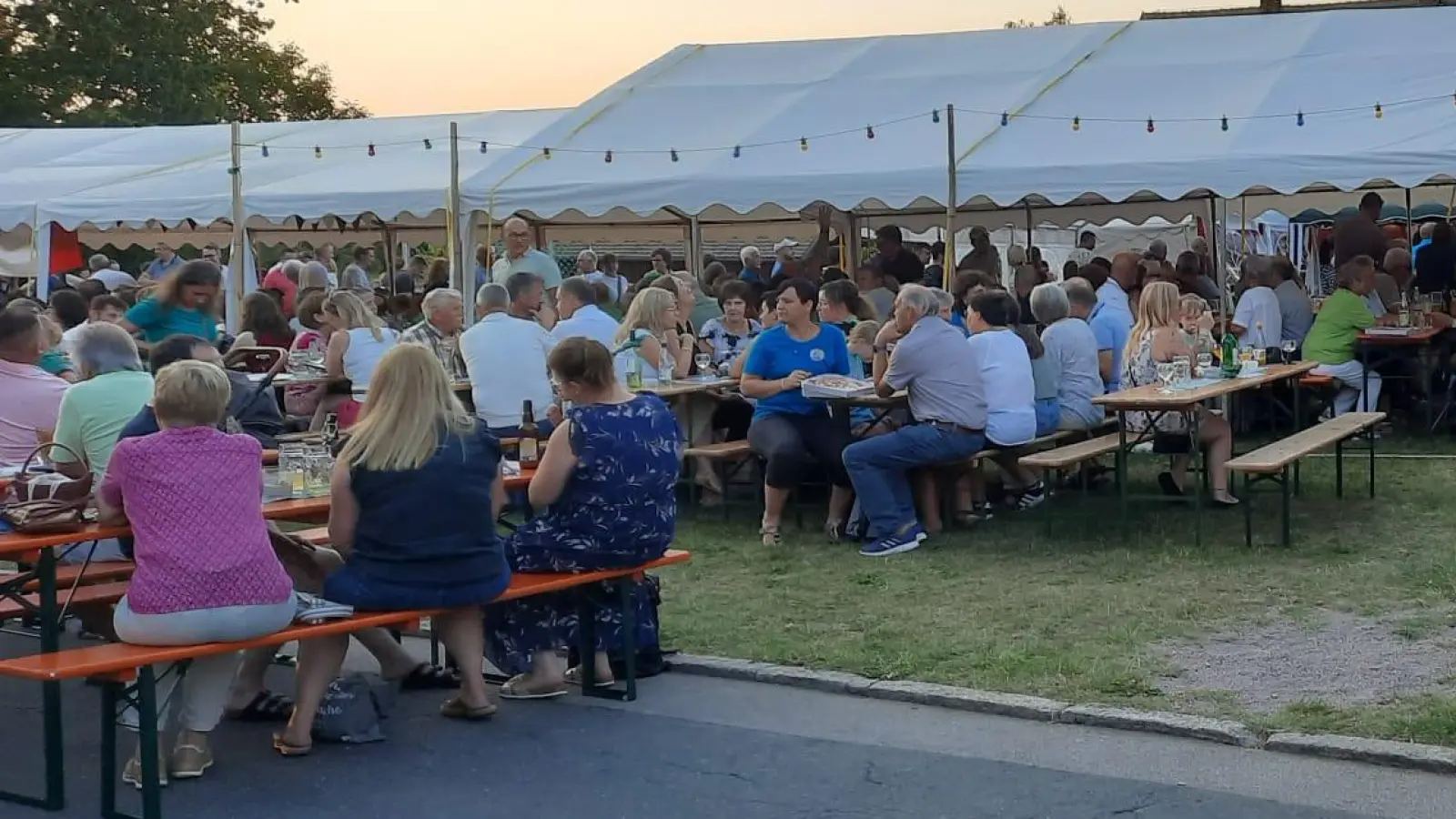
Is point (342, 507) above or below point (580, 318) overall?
below

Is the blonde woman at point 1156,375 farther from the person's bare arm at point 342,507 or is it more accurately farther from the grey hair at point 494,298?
the person's bare arm at point 342,507

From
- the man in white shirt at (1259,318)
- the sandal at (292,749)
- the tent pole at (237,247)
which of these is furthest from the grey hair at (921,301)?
the tent pole at (237,247)

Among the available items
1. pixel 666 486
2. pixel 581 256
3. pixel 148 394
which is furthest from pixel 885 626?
pixel 581 256

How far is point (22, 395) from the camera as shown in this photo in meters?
6.41

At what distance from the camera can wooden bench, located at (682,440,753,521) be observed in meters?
9.52

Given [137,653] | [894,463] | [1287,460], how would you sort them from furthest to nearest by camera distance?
[894,463]
[1287,460]
[137,653]

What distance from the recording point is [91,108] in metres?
40.2

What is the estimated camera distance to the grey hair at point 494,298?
30.2 feet

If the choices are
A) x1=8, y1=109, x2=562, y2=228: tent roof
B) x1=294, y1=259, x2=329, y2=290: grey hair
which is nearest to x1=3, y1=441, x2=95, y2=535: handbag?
x1=294, y1=259, x2=329, y2=290: grey hair

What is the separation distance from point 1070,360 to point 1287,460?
1932mm

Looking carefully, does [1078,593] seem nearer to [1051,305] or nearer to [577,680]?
[577,680]

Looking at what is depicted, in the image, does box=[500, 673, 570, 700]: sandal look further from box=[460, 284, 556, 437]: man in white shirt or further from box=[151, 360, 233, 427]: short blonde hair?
box=[460, 284, 556, 437]: man in white shirt

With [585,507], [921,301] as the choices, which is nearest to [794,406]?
[921,301]

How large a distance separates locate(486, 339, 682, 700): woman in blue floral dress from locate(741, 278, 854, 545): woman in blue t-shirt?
3.02 m
